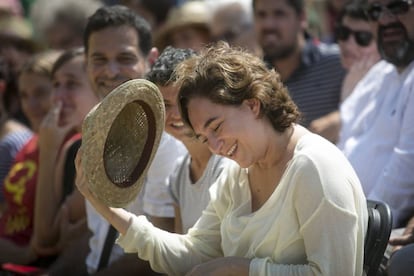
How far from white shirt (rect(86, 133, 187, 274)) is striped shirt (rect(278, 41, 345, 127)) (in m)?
1.74

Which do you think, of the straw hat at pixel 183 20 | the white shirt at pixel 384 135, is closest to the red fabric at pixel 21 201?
the white shirt at pixel 384 135

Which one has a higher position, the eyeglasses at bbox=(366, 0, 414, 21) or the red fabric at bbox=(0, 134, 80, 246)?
the eyeglasses at bbox=(366, 0, 414, 21)

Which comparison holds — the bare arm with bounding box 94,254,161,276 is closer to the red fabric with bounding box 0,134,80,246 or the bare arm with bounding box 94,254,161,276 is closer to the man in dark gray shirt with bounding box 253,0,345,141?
the red fabric with bounding box 0,134,80,246

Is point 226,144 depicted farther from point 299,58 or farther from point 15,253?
point 299,58

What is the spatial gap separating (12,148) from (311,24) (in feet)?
8.63

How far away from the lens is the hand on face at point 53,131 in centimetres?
543

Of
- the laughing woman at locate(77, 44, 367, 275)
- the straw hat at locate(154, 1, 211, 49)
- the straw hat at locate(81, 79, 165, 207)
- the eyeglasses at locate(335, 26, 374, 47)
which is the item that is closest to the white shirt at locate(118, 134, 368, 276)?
the laughing woman at locate(77, 44, 367, 275)

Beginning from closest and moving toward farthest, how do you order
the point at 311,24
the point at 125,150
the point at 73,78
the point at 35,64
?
the point at 125,150
the point at 73,78
the point at 35,64
the point at 311,24

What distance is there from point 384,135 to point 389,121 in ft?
0.25

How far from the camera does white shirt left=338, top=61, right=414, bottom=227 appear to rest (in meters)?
4.43

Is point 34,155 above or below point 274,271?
below

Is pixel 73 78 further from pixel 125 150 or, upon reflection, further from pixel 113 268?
pixel 125 150

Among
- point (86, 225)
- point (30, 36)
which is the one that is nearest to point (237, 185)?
point (86, 225)

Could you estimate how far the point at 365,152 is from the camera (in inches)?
187
